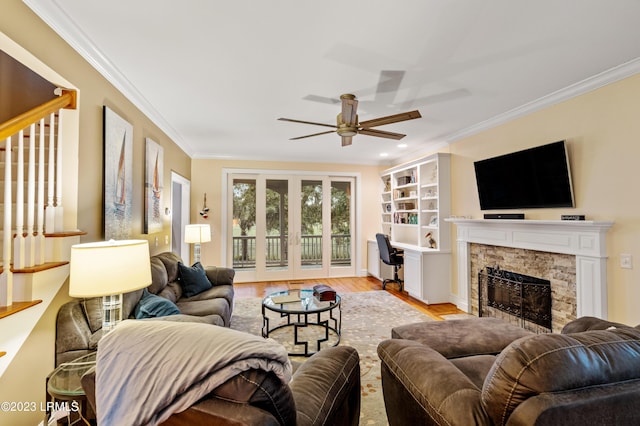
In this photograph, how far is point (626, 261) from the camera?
8.01 ft

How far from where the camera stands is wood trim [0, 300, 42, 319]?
1.36 meters

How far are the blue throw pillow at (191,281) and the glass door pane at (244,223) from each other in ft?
8.01

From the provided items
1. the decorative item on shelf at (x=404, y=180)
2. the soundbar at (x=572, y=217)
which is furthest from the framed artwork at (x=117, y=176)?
the decorative item on shelf at (x=404, y=180)

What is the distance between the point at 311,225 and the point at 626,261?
4714 millimetres

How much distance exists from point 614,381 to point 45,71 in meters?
3.04

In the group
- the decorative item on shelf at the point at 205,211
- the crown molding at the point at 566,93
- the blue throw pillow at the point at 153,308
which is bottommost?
the blue throw pillow at the point at 153,308

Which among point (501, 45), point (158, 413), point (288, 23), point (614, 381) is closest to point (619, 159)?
point (501, 45)

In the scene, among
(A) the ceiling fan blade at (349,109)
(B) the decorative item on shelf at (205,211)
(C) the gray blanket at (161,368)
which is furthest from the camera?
(B) the decorative item on shelf at (205,211)

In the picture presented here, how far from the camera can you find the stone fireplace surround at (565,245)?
2.56 metres

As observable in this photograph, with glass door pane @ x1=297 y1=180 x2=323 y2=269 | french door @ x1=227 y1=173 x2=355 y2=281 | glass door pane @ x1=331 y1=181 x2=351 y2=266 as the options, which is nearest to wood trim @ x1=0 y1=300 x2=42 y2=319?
french door @ x1=227 y1=173 x2=355 y2=281

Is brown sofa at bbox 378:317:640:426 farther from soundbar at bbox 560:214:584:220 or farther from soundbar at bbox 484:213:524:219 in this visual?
soundbar at bbox 484:213:524:219

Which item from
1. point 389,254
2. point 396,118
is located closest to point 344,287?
point 389,254

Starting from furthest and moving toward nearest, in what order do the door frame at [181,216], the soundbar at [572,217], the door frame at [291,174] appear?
1. the door frame at [291,174]
2. the door frame at [181,216]
3. the soundbar at [572,217]

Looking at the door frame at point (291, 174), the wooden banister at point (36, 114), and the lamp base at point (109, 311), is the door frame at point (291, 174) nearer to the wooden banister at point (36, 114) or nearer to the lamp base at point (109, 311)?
the wooden banister at point (36, 114)
